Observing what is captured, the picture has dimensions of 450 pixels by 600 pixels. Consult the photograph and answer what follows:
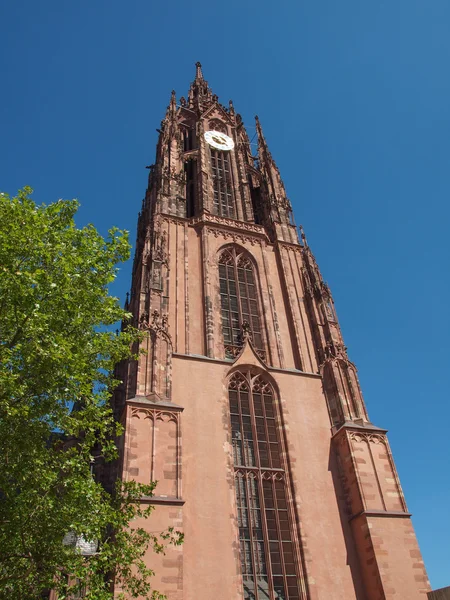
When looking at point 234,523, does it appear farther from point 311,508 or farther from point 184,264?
point 184,264

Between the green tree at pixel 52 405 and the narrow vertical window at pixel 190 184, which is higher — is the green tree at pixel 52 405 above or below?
below

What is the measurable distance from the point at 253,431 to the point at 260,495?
2135 mm

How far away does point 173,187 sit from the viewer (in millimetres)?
25203

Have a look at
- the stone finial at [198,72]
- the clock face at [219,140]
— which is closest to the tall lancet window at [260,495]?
the clock face at [219,140]

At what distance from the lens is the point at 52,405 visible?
9766 millimetres

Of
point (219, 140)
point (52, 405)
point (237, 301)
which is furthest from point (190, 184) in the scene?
point (52, 405)

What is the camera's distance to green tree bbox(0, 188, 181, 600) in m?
8.38

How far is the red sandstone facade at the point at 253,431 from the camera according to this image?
13.8 m

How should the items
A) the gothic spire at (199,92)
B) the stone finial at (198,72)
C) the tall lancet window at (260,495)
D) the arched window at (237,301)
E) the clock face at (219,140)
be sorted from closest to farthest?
the tall lancet window at (260,495) < the arched window at (237,301) < the clock face at (219,140) < the gothic spire at (199,92) < the stone finial at (198,72)

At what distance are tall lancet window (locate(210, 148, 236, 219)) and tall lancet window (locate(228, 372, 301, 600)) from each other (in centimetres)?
1099

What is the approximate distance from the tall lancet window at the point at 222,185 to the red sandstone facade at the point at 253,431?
1734 millimetres

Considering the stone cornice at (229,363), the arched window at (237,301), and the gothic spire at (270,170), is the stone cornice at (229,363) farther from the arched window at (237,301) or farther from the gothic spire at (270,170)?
the gothic spire at (270,170)

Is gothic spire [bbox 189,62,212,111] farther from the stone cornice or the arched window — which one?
the stone cornice

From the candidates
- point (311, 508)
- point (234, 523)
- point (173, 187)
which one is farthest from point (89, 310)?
point (173, 187)
